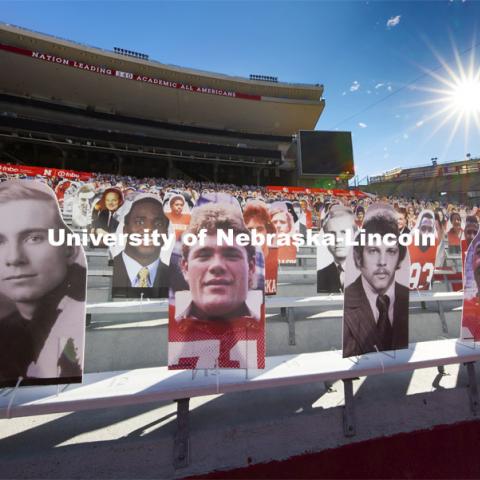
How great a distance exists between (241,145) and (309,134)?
29.1 ft

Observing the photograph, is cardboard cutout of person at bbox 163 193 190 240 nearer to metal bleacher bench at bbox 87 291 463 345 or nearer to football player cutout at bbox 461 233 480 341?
metal bleacher bench at bbox 87 291 463 345

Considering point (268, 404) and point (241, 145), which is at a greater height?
point (241, 145)

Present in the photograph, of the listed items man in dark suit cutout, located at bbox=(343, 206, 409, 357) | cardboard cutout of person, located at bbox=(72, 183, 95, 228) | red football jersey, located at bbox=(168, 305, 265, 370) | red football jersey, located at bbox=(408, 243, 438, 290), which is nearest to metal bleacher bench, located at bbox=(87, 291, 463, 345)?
red football jersey, located at bbox=(408, 243, 438, 290)

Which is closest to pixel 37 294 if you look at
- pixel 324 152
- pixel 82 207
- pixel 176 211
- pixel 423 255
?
pixel 176 211

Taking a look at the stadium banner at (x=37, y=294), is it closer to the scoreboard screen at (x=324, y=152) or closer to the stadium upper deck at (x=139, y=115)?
the stadium upper deck at (x=139, y=115)

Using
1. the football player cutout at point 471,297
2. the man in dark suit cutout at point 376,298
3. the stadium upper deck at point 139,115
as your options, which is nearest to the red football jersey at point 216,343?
the man in dark suit cutout at point 376,298

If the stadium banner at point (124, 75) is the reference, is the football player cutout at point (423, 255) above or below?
below

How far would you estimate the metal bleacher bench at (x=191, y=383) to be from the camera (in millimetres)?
1781

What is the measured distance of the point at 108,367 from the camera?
294cm

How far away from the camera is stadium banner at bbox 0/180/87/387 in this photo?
175 centimetres

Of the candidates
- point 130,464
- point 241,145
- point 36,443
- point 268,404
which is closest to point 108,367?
point 36,443

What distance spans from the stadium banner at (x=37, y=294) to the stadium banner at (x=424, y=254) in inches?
182

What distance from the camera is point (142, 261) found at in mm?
3619

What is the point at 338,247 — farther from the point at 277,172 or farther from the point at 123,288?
the point at 277,172
